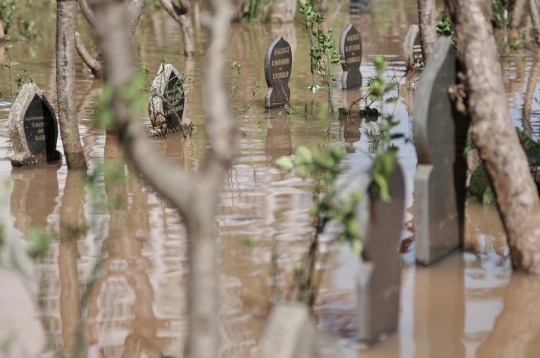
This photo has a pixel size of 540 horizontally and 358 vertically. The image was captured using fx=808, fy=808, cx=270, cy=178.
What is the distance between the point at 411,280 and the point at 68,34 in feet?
13.1

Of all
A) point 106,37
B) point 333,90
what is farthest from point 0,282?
point 333,90

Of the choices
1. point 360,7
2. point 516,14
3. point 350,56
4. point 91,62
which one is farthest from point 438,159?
point 360,7

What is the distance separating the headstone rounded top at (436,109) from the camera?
4.62m

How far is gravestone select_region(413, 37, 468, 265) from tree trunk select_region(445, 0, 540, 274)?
0.45ft

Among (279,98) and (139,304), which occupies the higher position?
(279,98)

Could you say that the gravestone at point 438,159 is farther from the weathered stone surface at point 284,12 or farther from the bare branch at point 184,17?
the weathered stone surface at point 284,12

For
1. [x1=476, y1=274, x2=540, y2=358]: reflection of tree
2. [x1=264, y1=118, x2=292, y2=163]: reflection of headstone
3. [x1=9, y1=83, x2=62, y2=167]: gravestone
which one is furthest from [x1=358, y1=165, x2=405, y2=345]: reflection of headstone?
[x1=9, y1=83, x2=62, y2=167]: gravestone

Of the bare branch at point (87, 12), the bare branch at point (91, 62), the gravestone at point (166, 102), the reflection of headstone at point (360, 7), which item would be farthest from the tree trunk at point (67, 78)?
the reflection of headstone at point (360, 7)

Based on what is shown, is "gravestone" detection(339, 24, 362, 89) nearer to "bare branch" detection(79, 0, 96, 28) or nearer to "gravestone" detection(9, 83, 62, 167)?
"bare branch" detection(79, 0, 96, 28)

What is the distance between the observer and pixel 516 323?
4234mm

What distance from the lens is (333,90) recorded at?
1171 centimetres

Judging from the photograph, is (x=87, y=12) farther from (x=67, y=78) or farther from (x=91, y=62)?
(x=67, y=78)

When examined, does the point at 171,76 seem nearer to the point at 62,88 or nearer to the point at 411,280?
the point at 62,88

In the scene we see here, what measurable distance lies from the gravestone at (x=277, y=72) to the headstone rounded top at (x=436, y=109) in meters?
5.54
